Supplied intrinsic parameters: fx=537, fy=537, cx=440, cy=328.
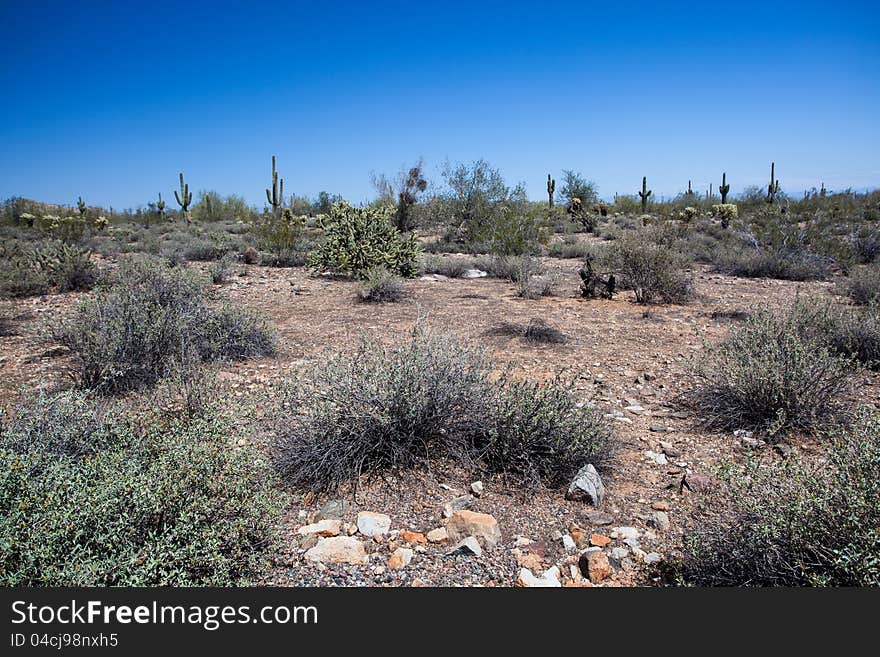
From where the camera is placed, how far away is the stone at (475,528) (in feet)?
9.18

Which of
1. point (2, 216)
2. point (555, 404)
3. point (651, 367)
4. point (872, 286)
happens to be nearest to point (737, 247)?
point (872, 286)

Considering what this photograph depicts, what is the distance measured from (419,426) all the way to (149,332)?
10.4 ft

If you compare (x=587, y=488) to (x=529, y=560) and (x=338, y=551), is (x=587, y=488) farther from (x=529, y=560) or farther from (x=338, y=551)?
(x=338, y=551)

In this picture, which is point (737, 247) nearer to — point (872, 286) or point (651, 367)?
point (872, 286)

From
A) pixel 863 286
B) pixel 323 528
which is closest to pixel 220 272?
pixel 323 528

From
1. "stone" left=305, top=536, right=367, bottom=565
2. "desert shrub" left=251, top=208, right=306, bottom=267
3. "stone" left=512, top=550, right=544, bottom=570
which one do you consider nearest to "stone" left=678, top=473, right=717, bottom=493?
"stone" left=512, top=550, right=544, bottom=570

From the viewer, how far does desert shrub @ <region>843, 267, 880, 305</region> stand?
8.69m

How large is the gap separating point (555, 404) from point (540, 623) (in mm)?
1721

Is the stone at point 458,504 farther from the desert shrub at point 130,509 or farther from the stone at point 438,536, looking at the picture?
the desert shrub at point 130,509

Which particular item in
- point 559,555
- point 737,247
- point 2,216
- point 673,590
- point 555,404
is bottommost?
point 559,555

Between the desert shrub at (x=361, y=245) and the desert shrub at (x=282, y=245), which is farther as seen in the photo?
the desert shrub at (x=282, y=245)

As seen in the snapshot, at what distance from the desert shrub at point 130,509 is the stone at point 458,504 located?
3.13 ft

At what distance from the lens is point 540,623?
77.4 inches

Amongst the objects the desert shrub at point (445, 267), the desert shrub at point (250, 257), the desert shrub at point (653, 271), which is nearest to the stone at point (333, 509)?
the desert shrub at point (653, 271)
